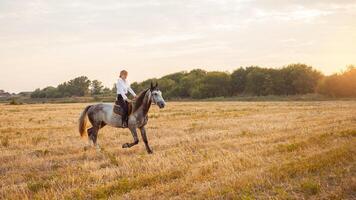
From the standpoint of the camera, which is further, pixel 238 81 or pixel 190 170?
pixel 238 81

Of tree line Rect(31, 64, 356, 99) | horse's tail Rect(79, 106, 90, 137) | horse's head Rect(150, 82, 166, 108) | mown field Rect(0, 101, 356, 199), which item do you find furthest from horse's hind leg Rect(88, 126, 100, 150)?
tree line Rect(31, 64, 356, 99)

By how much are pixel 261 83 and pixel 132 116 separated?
84186mm

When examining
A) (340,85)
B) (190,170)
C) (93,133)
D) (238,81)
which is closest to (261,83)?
(238,81)

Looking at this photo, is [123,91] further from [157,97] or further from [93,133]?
[93,133]

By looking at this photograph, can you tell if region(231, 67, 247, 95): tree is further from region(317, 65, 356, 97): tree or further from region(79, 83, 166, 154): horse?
region(79, 83, 166, 154): horse

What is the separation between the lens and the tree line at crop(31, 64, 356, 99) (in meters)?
75.4

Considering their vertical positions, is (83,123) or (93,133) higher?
(83,123)

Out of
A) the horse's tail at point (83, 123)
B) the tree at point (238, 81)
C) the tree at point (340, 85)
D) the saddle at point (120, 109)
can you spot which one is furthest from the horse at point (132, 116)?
the tree at point (238, 81)

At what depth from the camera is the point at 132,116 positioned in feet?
45.0

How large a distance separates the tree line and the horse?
58775 mm

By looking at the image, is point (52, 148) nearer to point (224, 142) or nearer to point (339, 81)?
point (224, 142)

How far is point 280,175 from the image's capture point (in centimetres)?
843

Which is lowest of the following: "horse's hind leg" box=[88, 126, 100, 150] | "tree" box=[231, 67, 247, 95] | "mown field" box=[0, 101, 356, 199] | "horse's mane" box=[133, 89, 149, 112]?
"mown field" box=[0, 101, 356, 199]

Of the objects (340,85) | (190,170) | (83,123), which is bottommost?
(190,170)
